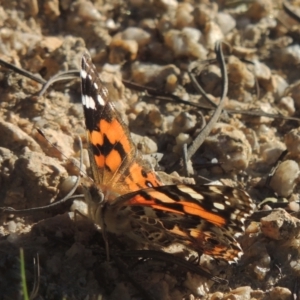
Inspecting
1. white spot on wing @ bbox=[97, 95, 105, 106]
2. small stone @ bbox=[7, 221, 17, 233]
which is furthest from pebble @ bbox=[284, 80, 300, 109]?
small stone @ bbox=[7, 221, 17, 233]

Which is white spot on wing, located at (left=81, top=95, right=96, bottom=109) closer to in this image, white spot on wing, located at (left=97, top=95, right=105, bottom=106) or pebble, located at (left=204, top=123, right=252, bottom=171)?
white spot on wing, located at (left=97, top=95, right=105, bottom=106)

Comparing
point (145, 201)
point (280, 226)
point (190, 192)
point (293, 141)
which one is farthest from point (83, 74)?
point (293, 141)

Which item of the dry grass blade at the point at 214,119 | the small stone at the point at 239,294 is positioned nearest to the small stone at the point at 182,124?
the dry grass blade at the point at 214,119

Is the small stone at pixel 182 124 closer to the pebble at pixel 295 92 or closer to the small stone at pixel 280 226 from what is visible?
the pebble at pixel 295 92

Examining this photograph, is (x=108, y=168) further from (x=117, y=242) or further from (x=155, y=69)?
(x=155, y=69)

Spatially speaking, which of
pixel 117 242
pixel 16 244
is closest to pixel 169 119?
pixel 117 242

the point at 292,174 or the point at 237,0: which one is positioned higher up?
the point at 237,0
